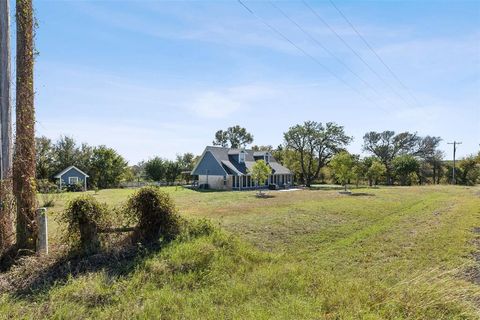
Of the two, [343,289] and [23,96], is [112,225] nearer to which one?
[23,96]

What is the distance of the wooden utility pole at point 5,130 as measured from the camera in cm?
616

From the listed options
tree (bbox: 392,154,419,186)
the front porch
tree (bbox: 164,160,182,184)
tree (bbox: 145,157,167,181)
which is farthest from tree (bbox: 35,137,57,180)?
tree (bbox: 392,154,419,186)

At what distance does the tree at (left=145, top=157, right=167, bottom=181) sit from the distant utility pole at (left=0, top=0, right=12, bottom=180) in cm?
4149

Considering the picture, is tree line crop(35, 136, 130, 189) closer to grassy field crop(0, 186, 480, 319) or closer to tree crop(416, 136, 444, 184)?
grassy field crop(0, 186, 480, 319)

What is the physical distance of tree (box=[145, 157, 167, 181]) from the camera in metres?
47.0

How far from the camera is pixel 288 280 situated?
5793 mm

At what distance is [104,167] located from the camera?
41906 millimetres

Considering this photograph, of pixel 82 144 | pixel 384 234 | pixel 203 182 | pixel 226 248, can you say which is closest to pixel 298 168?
pixel 203 182

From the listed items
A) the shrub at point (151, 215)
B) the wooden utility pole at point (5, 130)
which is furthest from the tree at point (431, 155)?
the wooden utility pole at point (5, 130)

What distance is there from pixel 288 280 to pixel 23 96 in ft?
21.2

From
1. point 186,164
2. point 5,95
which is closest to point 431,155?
point 186,164

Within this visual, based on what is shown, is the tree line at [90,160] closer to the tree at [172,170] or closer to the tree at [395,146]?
the tree at [172,170]

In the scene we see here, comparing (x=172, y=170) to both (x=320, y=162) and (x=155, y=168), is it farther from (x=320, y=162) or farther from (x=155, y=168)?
(x=320, y=162)

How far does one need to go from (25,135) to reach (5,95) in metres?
0.88
